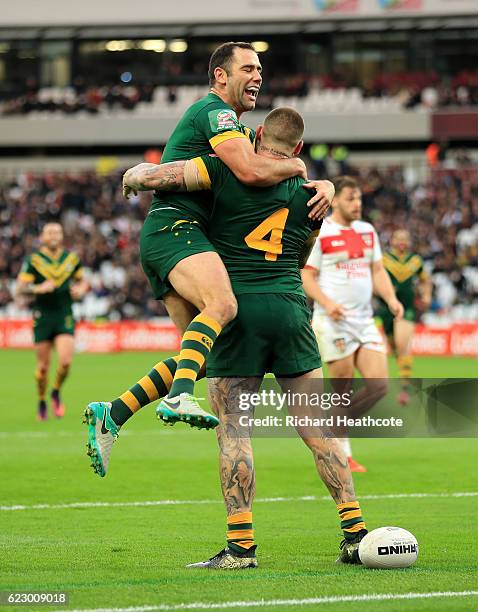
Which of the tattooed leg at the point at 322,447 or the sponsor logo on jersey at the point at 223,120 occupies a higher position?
the sponsor logo on jersey at the point at 223,120

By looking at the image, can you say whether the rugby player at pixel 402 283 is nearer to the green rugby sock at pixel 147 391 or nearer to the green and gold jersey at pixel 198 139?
the green rugby sock at pixel 147 391

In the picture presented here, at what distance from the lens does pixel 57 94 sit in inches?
2079

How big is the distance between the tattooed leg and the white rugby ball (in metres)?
0.36

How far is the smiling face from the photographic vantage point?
279 inches

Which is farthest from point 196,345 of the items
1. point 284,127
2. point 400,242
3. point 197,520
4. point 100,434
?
point 400,242

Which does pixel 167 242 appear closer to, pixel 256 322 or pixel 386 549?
pixel 256 322

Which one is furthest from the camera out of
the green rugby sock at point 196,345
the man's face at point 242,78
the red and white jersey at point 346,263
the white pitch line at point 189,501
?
the red and white jersey at point 346,263

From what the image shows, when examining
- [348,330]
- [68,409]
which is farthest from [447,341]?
[348,330]

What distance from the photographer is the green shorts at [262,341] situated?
686 centimetres

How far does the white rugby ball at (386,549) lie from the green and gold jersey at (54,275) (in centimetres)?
1089

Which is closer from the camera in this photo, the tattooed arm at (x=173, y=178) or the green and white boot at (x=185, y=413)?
the green and white boot at (x=185, y=413)

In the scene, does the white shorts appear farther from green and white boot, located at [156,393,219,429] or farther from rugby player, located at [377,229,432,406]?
rugby player, located at [377,229,432,406]

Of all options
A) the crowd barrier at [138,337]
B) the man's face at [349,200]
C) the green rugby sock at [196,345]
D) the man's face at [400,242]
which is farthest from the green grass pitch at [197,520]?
the crowd barrier at [138,337]

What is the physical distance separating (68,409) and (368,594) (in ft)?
41.8
